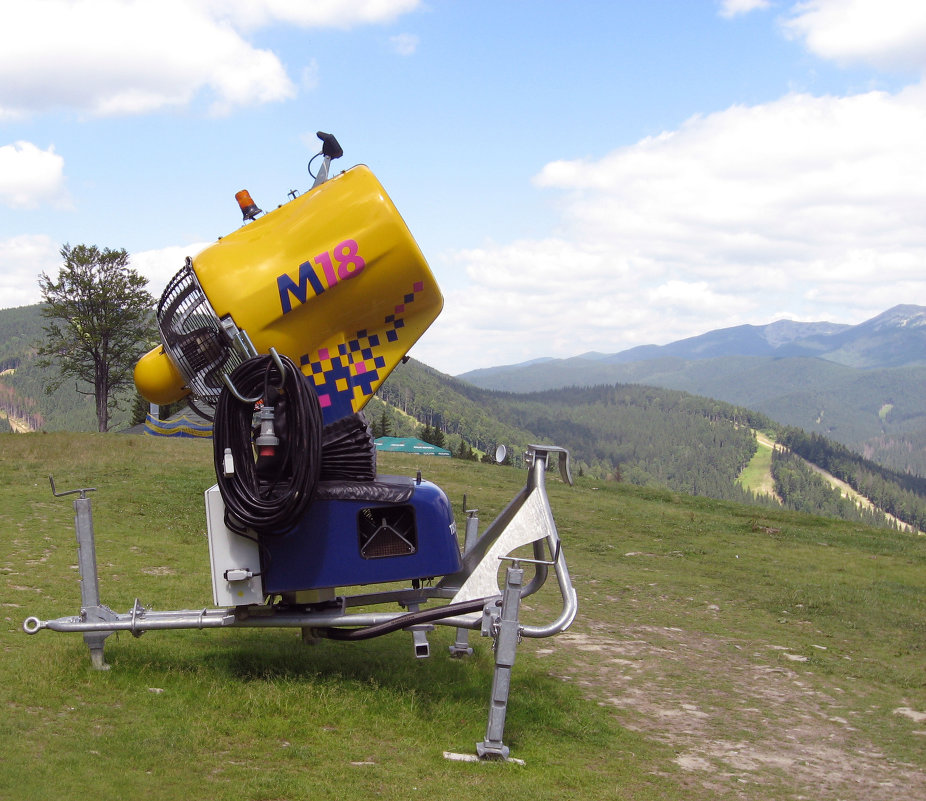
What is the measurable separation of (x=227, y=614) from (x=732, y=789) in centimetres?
369

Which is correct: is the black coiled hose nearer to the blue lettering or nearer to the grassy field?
the blue lettering

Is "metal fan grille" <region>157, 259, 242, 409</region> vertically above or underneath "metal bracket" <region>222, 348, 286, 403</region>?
above

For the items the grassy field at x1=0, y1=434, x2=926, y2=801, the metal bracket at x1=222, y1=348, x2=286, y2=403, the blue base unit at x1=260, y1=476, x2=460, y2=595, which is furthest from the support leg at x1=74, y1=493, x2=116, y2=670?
the metal bracket at x1=222, y1=348, x2=286, y2=403

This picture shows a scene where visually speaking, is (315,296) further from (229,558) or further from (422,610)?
(422,610)

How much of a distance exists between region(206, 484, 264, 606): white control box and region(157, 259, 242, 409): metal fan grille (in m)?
0.82

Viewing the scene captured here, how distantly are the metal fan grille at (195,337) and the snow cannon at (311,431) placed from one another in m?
0.01

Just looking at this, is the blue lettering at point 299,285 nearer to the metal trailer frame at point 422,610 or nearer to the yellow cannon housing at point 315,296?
the yellow cannon housing at point 315,296

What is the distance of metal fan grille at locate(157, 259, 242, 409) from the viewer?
6.13 metres

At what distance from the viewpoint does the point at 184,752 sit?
17.1 ft

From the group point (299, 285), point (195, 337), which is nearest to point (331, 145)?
point (299, 285)

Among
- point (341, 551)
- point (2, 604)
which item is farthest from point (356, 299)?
point (2, 604)

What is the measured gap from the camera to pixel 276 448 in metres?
5.94

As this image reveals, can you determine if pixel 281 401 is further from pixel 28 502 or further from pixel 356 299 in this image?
pixel 28 502

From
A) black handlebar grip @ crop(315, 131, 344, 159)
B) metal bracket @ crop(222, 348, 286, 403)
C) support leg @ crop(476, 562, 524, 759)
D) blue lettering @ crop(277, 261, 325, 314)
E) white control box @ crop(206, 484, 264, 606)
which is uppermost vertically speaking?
black handlebar grip @ crop(315, 131, 344, 159)
